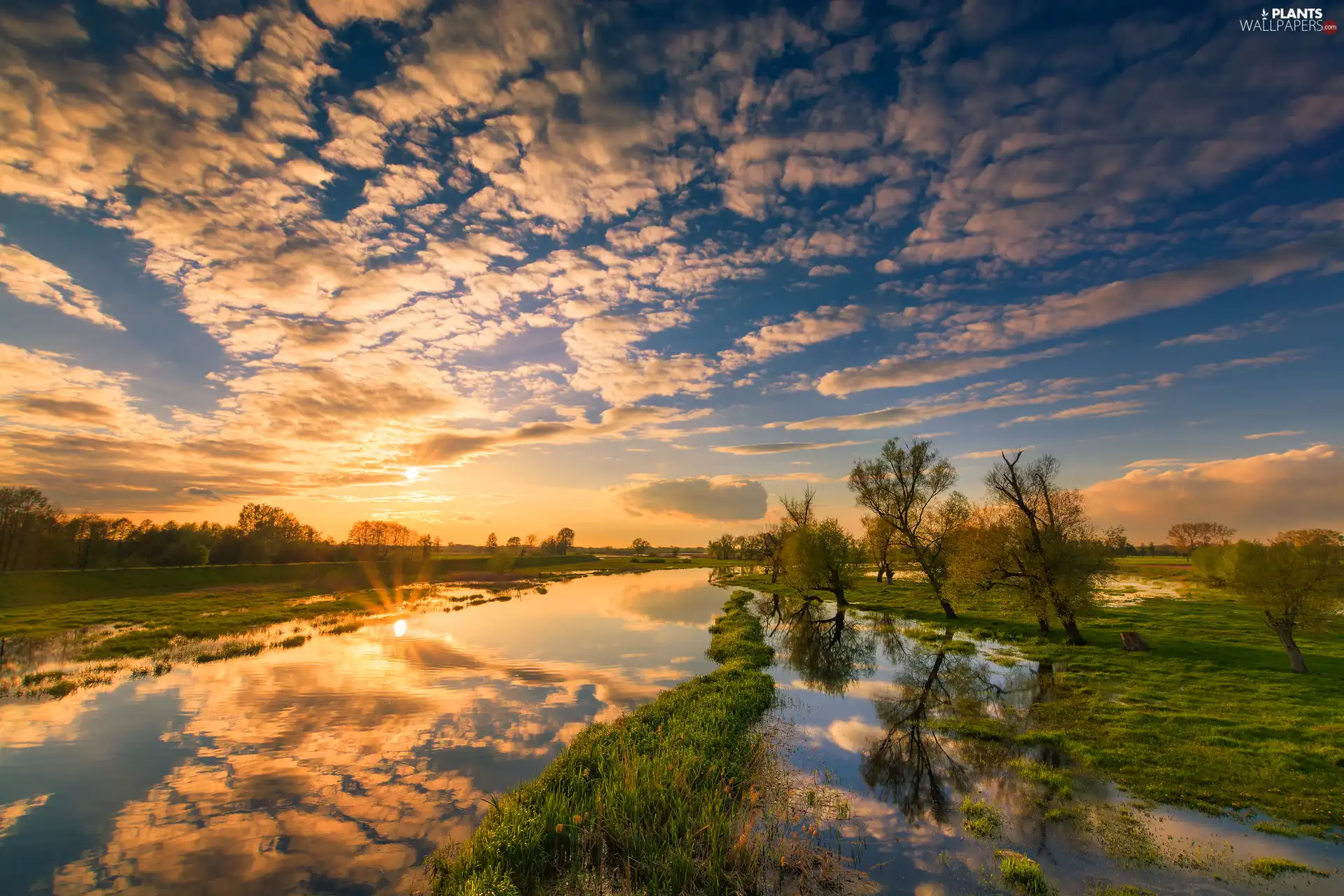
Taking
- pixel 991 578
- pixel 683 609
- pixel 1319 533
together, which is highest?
pixel 1319 533

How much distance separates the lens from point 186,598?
62.9 m

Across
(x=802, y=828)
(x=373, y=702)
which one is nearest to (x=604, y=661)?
(x=373, y=702)

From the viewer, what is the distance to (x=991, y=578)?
37.2 meters

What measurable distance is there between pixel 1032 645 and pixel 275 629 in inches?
2391

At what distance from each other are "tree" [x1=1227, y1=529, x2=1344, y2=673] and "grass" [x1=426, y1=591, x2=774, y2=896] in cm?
3006

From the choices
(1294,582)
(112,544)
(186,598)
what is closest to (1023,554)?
(1294,582)

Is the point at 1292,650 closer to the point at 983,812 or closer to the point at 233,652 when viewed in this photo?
the point at 983,812

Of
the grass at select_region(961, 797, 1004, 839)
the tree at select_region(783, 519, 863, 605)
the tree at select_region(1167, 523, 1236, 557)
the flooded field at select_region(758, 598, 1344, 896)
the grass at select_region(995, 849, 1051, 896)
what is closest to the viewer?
the grass at select_region(995, 849, 1051, 896)

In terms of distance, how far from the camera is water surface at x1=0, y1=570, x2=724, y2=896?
11.7 m

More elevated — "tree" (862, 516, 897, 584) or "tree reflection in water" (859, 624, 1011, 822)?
"tree" (862, 516, 897, 584)

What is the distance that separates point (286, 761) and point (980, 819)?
2174 cm

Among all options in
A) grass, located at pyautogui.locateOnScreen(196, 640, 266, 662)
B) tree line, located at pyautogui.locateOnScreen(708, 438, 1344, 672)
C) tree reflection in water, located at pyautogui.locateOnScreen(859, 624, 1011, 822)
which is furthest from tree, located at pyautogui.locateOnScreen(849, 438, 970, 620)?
grass, located at pyautogui.locateOnScreen(196, 640, 266, 662)

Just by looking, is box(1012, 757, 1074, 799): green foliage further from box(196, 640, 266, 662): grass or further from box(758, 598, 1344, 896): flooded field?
box(196, 640, 266, 662): grass

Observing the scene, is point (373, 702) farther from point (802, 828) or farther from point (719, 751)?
point (802, 828)
